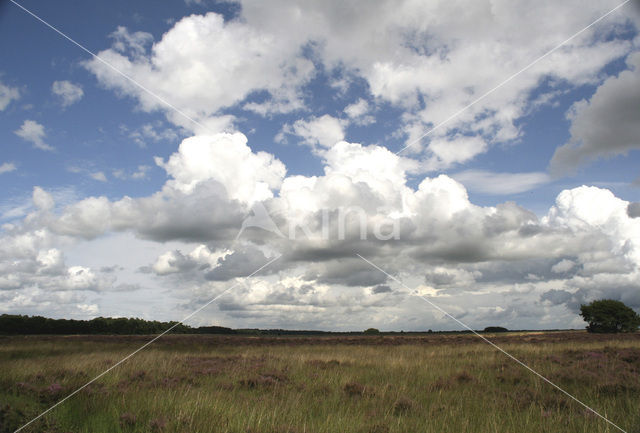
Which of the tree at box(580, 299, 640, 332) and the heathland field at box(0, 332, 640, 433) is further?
the tree at box(580, 299, 640, 332)

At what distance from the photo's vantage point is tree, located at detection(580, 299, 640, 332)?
6681 centimetres

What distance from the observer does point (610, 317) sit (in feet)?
221

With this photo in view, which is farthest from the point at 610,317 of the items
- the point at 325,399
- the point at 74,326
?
the point at 74,326

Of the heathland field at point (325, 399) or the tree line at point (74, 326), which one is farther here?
the tree line at point (74, 326)

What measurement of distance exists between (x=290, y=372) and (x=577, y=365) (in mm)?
10094

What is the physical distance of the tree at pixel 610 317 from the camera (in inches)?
2630

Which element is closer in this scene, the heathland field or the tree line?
the heathland field

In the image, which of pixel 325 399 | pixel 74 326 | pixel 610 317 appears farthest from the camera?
pixel 74 326

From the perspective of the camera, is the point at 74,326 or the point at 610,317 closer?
the point at 610,317

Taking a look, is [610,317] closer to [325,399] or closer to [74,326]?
[325,399]

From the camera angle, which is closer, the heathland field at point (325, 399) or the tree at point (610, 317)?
the heathland field at point (325, 399)

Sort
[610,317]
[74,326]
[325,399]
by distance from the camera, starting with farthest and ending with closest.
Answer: [74,326] → [610,317] → [325,399]

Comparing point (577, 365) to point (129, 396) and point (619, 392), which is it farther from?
point (129, 396)

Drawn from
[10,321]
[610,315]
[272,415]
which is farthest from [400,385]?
[10,321]
